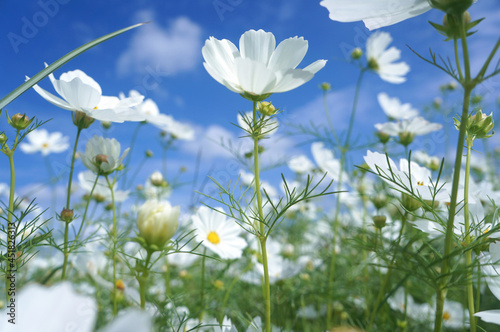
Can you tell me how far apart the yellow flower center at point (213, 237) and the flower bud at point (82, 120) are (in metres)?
0.42

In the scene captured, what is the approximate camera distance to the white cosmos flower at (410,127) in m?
1.17

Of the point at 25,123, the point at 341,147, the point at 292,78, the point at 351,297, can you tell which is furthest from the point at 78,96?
the point at 351,297

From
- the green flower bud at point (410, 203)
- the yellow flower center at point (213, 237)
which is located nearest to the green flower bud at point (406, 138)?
the green flower bud at point (410, 203)

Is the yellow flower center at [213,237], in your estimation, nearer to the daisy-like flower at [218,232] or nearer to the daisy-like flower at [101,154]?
the daisy-like flower at [218,232]

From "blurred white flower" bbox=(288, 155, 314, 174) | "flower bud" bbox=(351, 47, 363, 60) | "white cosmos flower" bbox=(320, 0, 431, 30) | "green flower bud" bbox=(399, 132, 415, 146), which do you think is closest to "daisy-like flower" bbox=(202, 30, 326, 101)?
"white cosmos flower" bbox=(320, 0, 431, 30)

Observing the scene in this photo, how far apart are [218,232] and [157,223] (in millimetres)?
592

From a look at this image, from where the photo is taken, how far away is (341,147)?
4.48 feet

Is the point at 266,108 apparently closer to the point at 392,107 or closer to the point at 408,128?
the point at 408,128

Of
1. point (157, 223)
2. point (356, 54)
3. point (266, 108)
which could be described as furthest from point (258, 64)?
point (356, 54)

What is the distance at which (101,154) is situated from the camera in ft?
2.41

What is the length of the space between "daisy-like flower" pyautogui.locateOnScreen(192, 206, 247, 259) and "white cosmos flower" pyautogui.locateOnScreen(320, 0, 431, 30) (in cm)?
63

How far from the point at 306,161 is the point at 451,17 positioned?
186 centimetres

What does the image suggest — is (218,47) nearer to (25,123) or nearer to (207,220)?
(25,123)

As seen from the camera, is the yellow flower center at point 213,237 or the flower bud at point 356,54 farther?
the flower bud at point 356,54
